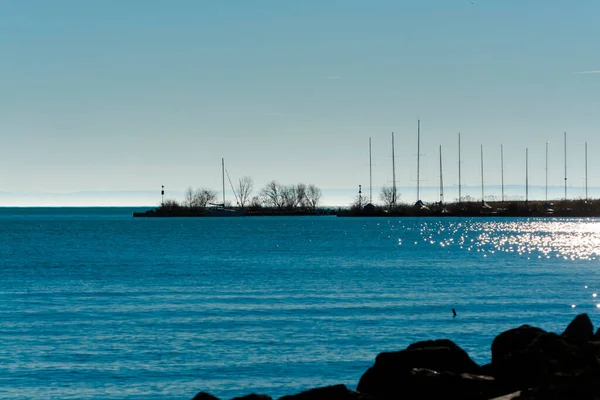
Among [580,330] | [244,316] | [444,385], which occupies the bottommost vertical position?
[244,316]

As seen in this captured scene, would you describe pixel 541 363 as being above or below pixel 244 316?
above

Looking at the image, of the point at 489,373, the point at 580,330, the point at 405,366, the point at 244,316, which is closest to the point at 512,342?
the point at 489,373

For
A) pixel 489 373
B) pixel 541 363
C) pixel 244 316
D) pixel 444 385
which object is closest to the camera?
pixel 444 385

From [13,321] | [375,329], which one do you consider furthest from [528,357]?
[13,321]

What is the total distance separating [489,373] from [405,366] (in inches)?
92.8

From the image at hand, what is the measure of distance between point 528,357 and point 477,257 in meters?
68.6

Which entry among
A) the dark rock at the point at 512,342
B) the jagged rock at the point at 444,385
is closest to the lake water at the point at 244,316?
the dark rock at the point at 512,342

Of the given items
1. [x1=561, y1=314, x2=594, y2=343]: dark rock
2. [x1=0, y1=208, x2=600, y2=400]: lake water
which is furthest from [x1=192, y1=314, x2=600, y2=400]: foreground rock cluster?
[x1=0, y1=208, x2=600, y2=400]: lake water

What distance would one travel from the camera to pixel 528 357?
19.0m

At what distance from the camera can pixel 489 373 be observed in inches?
773

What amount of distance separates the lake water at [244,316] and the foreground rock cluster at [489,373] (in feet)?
17.9

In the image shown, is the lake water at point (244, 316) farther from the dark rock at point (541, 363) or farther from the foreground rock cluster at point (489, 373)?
the dark rock at point (541, 363)

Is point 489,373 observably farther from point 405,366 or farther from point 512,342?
point 405,366

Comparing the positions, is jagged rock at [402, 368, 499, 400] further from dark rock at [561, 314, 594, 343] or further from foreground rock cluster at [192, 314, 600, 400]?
dark rock at [561, 314, 594, 343]
